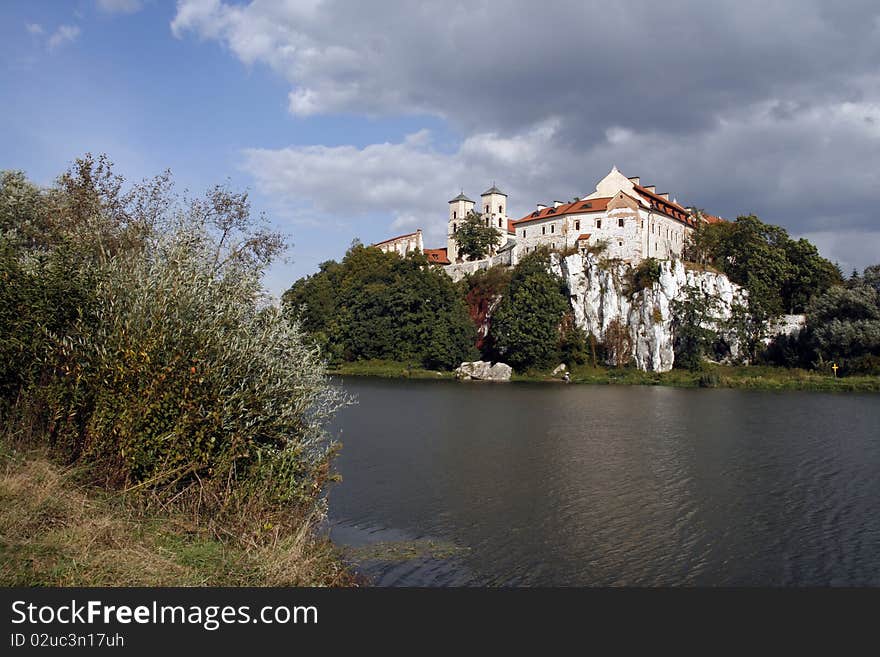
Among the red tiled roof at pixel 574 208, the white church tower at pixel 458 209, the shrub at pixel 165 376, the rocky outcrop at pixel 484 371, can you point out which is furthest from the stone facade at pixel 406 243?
the shrub at pixel 165 376

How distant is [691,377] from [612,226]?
21.8 meters

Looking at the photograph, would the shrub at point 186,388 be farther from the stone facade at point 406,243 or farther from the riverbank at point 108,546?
the stone facade at point 406,243

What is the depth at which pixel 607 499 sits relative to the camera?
17.4 metres

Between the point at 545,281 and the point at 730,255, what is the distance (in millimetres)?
22680

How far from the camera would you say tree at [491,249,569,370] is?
66.3 m

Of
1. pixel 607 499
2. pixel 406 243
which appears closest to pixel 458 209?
pixel 406 243

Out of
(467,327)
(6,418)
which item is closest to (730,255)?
(467,327)

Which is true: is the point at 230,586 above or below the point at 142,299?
below

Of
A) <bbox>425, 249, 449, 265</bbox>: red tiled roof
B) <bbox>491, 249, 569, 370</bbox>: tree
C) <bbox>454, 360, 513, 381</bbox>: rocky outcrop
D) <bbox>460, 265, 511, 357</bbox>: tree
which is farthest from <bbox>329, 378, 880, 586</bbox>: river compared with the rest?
<bbox>425, 249, 449, 265</bbox>: red tiled roof

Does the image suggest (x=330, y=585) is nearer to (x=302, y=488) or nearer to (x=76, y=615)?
(x=302, y=488)

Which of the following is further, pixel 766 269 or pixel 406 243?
pixel 406 243

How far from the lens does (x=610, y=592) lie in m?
11.2

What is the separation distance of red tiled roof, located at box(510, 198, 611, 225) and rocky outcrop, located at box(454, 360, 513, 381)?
76.8 ft

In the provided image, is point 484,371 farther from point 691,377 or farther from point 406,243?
point 406,243
